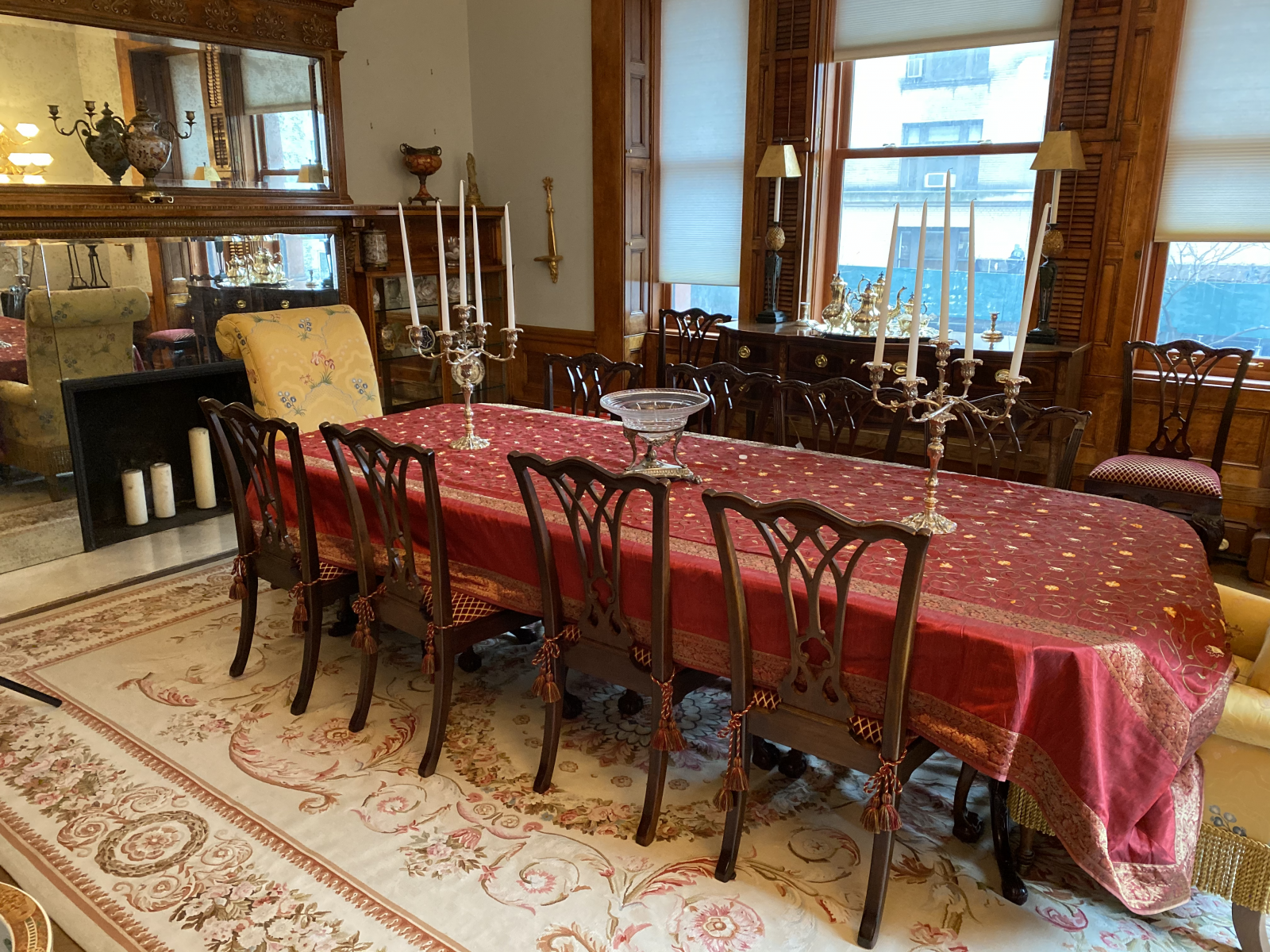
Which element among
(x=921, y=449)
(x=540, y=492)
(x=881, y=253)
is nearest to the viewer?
(x=540, y=492)

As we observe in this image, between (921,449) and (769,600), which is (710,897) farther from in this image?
(921,449)

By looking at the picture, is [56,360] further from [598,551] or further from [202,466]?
[598,551]

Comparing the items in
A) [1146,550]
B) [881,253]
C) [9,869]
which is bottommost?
[9,869]

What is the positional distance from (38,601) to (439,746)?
2193 mm

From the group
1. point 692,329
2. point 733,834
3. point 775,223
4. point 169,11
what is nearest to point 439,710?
point 733,834

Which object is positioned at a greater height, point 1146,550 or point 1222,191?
point 1222,191

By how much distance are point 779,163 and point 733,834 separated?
3692mm

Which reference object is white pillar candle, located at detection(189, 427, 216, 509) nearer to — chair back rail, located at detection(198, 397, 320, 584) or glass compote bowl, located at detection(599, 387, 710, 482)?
chair back rail, located at detection(198, 397, 320, 584)

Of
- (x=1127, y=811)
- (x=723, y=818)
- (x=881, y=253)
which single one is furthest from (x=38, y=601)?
(x=881, y=253)

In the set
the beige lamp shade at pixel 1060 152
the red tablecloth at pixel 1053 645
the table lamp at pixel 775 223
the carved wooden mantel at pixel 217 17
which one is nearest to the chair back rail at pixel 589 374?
the red tablecloth at pixel 1053 645

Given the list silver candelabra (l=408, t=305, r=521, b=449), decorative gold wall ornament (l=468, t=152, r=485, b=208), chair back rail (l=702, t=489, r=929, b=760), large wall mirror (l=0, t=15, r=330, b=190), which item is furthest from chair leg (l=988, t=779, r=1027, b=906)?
decorative gold wall ornament (l=468, t=152, r=485, b=208)

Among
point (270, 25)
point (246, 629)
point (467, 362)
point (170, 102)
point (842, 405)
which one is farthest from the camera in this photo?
point (270, 25)

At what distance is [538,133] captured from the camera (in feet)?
19.2

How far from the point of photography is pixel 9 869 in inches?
85.4
